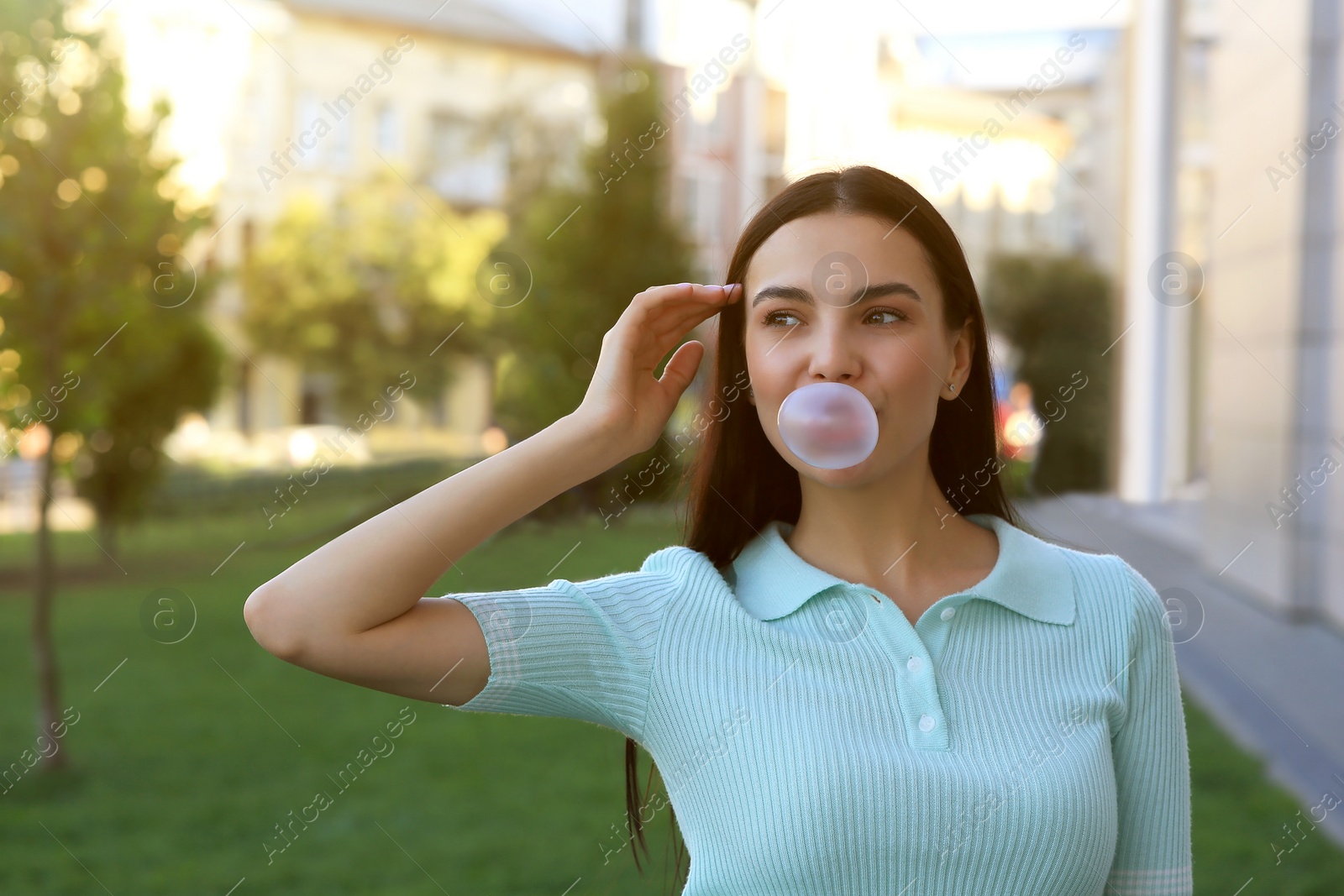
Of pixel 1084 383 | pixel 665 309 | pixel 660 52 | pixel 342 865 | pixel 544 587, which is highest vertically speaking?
pixel 660 52

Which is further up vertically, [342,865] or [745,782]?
[745,782]

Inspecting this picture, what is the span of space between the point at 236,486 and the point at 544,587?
62.0ft

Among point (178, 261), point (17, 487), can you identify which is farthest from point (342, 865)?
point (17, 487)

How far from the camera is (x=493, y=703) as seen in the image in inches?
62.7

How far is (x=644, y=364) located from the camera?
1.72 meters

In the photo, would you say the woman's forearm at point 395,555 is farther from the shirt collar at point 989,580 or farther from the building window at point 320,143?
the building window at point 320,143

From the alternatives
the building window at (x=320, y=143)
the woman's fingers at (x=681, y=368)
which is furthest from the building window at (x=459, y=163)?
the woman's fingers at (x=681, y=368)

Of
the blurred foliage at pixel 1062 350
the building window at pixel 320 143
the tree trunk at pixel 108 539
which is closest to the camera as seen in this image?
the blurred foliage at pixel 1062 350

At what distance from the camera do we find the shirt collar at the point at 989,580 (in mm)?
1718

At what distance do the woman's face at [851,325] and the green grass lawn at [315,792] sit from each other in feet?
1.63

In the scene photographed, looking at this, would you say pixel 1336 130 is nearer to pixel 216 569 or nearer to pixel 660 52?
pixel 216 569

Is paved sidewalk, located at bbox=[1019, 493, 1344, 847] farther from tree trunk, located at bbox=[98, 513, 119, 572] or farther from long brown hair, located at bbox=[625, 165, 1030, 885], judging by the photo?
tree trunk, located at bbox=[98, 513, 119, 572]

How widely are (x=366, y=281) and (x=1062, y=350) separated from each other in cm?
1502

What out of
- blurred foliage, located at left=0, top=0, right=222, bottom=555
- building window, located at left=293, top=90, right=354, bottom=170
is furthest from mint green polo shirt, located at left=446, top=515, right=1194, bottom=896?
building window, located at left=293, top=90, right=354, bottom=170
